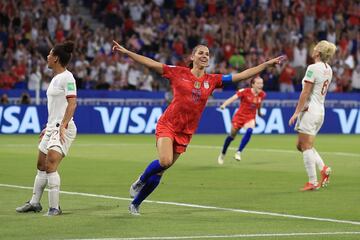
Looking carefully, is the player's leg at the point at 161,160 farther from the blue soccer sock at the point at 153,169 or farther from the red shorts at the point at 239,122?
the red shorts at the point at 239,122

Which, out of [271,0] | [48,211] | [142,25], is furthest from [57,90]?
[271,0]

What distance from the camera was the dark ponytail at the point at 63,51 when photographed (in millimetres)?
13657

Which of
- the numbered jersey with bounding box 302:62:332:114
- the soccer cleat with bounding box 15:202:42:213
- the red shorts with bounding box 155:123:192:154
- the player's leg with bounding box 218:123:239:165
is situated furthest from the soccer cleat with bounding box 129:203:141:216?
the player's leg with bounding box 218:123:239:165

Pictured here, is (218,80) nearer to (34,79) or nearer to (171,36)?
(34,79)

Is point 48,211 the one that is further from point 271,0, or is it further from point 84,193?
point 271,0

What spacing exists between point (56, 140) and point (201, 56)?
2.18m

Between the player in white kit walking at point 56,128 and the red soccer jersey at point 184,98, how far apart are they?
1.26 m

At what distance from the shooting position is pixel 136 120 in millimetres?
36750

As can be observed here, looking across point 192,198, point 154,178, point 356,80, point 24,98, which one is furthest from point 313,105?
point 356,80

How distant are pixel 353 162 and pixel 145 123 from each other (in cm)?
1340

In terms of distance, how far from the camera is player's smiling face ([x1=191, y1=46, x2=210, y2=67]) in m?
13.8

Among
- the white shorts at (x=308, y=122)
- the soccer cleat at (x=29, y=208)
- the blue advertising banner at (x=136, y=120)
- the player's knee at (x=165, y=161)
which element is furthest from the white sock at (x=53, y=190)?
the blue advertising banner at (x=136, y=120)

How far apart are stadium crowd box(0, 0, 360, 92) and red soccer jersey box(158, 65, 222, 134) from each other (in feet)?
70.5

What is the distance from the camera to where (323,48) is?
17.4m
